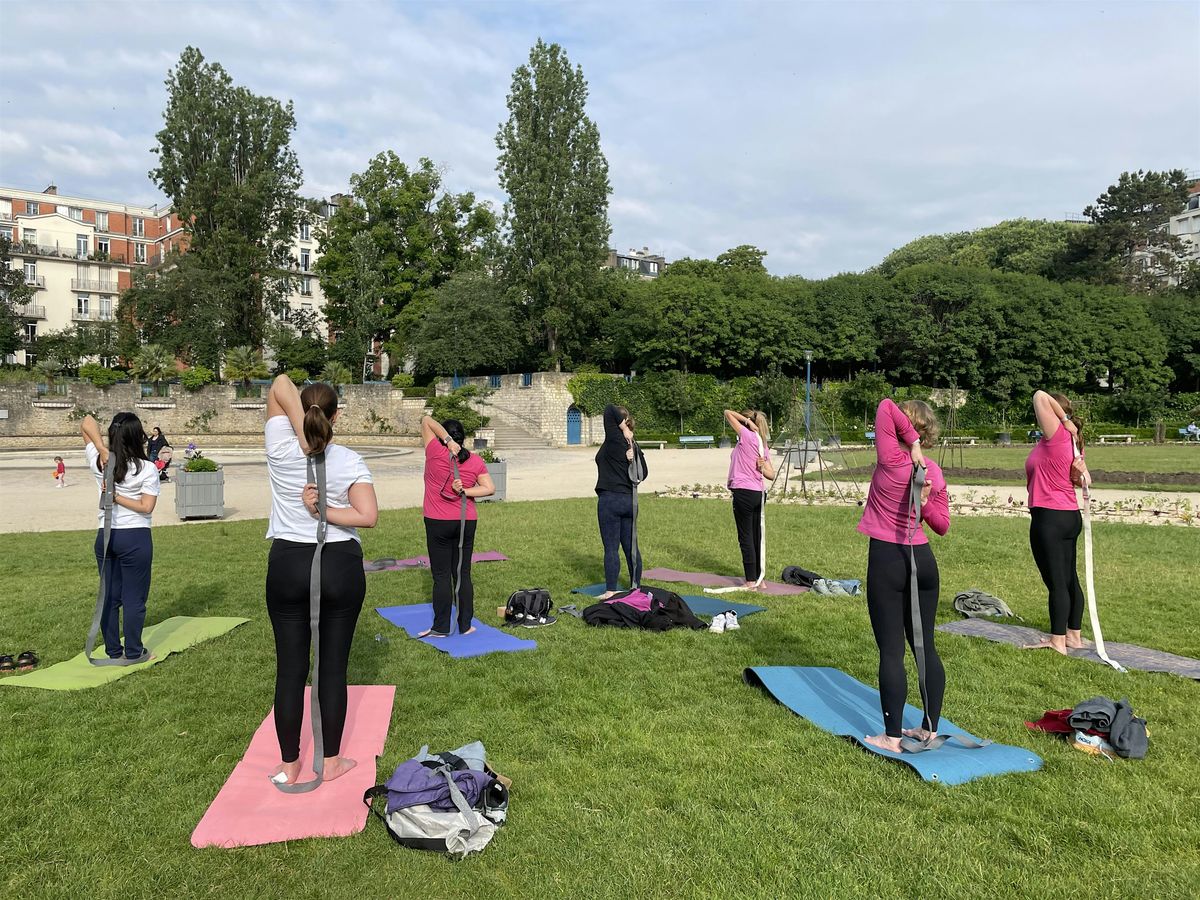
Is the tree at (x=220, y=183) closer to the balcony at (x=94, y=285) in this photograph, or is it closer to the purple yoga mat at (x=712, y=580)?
the balcony at (x=94, y=285)

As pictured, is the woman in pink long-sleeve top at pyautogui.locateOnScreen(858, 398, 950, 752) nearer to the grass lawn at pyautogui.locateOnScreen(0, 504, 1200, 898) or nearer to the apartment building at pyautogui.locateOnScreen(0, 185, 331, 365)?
the grass lawn at pyautogui.locateOnScreen(0, 504, 1200, 898)

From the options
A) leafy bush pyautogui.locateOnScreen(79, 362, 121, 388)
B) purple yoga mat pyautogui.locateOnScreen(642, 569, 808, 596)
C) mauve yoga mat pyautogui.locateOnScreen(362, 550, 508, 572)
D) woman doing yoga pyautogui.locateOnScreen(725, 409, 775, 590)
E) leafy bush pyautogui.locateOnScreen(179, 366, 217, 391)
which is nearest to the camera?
woman doing yoga pyautogui.locateOnScreen(725, 409, 775, 590)

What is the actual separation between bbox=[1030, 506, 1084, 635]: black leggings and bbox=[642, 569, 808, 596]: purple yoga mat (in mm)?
2537

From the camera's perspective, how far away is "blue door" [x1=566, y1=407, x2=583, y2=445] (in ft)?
145

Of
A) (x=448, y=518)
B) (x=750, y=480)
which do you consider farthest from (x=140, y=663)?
(x=750, y=480)

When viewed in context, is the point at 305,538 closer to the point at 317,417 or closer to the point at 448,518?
the point at 317,417

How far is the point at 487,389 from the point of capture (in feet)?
149

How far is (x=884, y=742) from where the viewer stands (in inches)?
167

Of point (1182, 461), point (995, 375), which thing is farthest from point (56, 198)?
point (1182, 461)

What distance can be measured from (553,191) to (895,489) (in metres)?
42.1

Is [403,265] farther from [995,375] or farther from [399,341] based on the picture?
[995,375]

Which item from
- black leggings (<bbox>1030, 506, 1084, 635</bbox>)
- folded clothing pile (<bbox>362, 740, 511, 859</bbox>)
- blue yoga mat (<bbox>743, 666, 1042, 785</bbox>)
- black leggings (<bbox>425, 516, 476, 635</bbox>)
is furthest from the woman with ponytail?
folded clothing pile (<bbox>362, 740, 511, 859</bbox>)

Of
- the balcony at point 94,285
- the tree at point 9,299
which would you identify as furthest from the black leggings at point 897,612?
the balcony at point 94,285

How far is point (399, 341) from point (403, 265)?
17.6 ft
